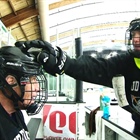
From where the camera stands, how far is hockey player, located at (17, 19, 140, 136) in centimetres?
150

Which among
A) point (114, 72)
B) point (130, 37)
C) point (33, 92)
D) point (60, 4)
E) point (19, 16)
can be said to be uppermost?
point (60, 4)

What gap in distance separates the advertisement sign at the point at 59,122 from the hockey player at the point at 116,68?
2.21 m

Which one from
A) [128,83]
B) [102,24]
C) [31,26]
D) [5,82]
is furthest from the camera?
[102,24]

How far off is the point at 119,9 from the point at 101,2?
49.7 inches

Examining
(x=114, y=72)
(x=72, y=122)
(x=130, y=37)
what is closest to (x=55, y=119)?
(x=72, y=122)

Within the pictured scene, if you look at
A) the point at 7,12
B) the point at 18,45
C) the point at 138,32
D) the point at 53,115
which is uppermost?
the point at 7,12

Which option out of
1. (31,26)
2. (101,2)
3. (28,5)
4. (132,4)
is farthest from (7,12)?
(132,4)

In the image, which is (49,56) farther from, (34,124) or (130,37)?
(34,124)

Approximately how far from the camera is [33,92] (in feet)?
4.18

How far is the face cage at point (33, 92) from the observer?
1245 millimetres

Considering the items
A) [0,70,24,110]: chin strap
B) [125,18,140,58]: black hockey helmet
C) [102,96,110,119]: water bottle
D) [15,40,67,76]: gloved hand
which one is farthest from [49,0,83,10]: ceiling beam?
[0,70,24,110]: chin strap

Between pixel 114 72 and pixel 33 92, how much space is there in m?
0.73

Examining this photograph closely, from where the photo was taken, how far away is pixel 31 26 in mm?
7352

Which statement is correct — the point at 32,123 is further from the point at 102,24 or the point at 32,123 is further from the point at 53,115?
the point at 102,24
